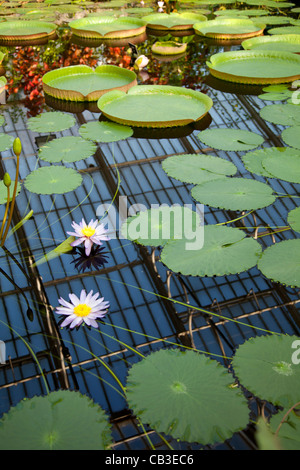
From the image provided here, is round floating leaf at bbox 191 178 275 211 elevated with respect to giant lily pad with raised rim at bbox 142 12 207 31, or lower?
lower

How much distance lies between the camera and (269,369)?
3.94 ft

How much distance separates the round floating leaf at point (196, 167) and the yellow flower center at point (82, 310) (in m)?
0.91

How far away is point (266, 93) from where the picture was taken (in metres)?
3.18

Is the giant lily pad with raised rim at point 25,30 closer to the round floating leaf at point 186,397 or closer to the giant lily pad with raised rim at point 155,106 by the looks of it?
the giant lily pad with raised rim at point 155,106

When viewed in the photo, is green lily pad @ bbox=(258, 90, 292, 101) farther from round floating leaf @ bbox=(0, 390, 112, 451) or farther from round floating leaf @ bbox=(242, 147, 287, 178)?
round floating leaf @ bbox=(0, 390, 112, 451)

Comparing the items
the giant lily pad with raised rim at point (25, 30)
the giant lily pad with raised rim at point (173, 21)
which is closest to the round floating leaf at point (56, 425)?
the giant lily pad with raised rim at point (25, 30)

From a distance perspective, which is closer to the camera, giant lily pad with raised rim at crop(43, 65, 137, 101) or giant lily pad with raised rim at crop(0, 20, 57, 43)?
giant lily pad with raised rim at crop(43, 65, 137, 101)

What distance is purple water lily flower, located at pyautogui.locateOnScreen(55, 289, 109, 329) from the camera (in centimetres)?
142

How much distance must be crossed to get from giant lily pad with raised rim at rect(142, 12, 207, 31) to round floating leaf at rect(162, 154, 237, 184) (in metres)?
3.24

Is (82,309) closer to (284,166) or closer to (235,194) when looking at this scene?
(235,194)

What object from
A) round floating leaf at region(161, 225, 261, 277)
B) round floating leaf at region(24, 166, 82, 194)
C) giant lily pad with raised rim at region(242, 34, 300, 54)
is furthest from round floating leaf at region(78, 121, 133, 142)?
giant lily pad with raised rim at region(242, 34, 300, 54)

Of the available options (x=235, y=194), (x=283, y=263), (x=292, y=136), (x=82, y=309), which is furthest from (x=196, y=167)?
(x=82, y=309)

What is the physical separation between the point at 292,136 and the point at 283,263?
118 cm

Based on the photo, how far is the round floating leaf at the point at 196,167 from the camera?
2.12m
